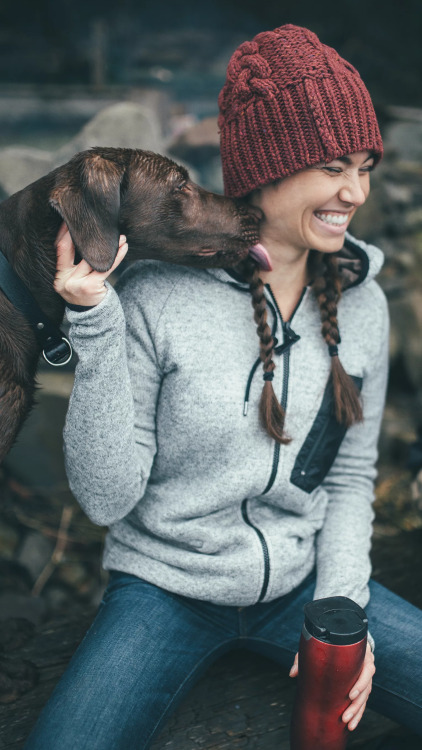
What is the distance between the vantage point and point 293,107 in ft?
5.47

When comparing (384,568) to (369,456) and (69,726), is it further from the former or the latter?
(69,726)

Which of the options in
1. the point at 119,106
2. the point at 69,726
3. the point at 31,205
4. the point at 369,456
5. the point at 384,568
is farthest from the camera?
the point at 119,106

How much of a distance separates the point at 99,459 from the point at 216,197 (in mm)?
784

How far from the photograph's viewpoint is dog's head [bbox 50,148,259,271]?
1.55m

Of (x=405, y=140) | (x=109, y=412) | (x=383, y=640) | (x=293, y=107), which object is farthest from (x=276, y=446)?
(x=405, y=140)

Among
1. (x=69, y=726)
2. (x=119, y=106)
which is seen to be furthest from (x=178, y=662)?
(x=119, y=106)

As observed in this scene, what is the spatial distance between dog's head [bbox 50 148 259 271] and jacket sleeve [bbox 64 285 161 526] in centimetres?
15

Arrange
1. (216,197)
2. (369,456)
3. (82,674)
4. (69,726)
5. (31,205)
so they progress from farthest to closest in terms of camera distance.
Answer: (369,456)
(216,197)
(31,205)
(82,674)
(69,726)

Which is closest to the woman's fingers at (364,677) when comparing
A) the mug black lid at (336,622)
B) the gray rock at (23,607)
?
the mug black lid at (336,622)

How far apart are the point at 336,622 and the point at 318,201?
3.41 feet

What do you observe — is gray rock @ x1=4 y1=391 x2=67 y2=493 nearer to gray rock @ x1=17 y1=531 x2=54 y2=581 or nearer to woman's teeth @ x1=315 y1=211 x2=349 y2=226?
gray rock @ x1=17 y1=531 x2=54 y2=581

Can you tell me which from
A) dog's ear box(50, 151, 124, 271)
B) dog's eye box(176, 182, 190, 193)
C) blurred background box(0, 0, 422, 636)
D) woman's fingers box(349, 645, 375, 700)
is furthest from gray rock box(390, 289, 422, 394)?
dog's ear box(50, 151, 124, 271)

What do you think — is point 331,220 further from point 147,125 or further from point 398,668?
point 147,125

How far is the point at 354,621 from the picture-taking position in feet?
4.88
